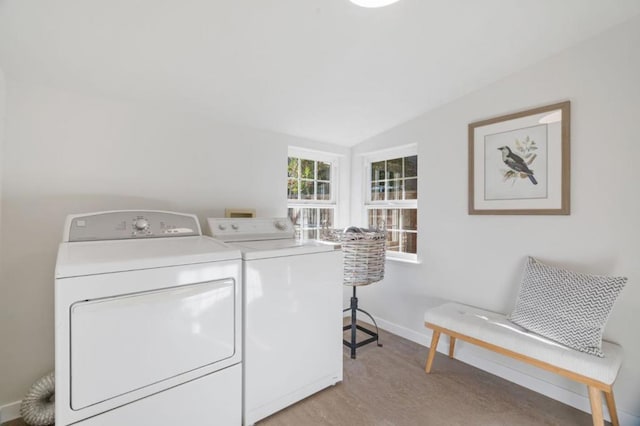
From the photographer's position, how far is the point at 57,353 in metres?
1.10

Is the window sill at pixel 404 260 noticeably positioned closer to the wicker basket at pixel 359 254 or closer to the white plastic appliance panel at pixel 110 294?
the wicker basket at pixel 359 254

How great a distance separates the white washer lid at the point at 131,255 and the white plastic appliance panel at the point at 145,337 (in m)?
0.12

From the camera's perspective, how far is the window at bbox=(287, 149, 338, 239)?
9.75ft

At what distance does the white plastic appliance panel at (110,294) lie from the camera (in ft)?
3.60

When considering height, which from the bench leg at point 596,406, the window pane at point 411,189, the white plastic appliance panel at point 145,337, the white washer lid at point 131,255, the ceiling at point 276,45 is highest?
the ceiling at point 276,45

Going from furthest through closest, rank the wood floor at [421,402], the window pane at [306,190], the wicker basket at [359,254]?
the window pane at [306,190] < the wicker basket at [359,254] < the wood floor at [421,402]

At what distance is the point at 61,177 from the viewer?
175 centimetres

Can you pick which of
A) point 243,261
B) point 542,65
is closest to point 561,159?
point 542,65

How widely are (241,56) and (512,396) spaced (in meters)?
2.68

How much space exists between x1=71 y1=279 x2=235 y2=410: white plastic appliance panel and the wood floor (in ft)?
2.18

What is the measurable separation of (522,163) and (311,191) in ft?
6.05

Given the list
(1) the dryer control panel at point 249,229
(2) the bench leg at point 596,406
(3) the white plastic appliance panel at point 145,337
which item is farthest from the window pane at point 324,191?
(2) the bench leg at point 596,406

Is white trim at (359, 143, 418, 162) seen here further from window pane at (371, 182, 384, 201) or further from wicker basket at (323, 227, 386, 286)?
wicker basket at (323, 227, 386, 286)

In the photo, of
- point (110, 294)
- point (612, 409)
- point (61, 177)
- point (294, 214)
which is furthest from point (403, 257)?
point (61, 177)
